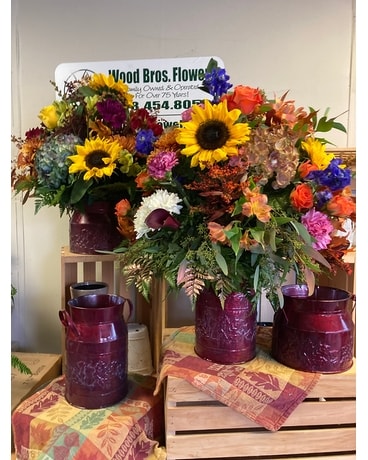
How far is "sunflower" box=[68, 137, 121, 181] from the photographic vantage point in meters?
0.88

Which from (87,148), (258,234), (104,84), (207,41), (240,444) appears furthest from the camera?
(207,41)

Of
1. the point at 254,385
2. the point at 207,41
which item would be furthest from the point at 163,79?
the point at 254,385

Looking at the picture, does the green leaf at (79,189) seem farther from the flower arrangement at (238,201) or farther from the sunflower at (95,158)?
the flower arrangement at (238,201)

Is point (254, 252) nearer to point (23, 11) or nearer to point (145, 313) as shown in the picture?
point (145, 313)

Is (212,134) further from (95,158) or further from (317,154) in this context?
(95,158)

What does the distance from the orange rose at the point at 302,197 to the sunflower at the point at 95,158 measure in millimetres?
384

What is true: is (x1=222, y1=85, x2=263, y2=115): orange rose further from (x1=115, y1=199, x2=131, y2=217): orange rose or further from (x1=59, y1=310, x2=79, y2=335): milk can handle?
(x1=59, y1=310, x2=79, y2=335): milk can handle

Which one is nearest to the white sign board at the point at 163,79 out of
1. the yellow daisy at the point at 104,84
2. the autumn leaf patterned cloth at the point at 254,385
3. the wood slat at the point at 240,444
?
the yellow daisy at the point at 104,84

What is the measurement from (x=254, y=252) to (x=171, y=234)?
16 centimetres

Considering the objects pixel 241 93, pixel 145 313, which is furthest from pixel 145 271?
pixel 145 313

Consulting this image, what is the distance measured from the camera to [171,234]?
31.1 inches

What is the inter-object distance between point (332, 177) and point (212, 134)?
245 millimetres

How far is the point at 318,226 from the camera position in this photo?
0.72 metres

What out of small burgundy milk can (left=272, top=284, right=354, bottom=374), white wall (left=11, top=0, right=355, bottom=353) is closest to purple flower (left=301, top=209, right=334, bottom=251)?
small burgundy milk can (left=272, top=284, right=354, bottom=374)
